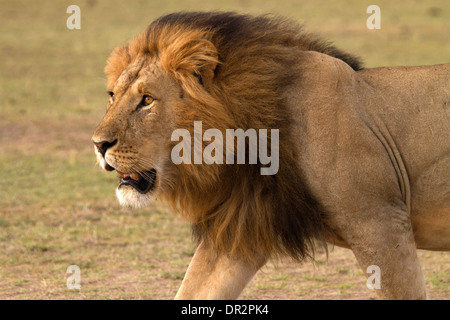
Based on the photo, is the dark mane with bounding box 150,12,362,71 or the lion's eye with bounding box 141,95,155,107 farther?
the dark mane with bounding box 150,12,362,71

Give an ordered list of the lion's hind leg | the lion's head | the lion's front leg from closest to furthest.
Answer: the lion's hind leg
the lion's head
the lion's front leg

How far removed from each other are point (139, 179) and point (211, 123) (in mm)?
501

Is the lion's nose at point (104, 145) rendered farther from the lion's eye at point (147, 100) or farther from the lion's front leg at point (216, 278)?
the lion's front leg at point (216, 278)

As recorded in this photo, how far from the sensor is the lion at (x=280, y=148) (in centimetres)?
418

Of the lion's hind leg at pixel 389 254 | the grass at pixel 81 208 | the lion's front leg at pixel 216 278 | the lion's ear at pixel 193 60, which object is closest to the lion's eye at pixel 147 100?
the lion's ear at pixel 193 60

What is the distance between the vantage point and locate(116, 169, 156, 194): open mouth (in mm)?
4312

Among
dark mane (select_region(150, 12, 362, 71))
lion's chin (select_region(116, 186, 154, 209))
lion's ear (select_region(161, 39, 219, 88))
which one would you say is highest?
dark mane (select_region(150, 12, 362, 71))

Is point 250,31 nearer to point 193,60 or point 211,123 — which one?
point 193,60

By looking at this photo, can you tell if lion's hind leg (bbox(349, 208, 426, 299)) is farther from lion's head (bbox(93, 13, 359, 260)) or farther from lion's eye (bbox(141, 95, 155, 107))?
lion's eye (bbox(141, 95, 155, 107))

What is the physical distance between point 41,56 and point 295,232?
17.2m

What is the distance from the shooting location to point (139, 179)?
4340 mm

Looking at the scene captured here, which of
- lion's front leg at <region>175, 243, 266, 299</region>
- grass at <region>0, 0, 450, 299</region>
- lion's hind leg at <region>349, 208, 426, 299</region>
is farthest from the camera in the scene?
grass at <region>0, 0, 450, 299</region>

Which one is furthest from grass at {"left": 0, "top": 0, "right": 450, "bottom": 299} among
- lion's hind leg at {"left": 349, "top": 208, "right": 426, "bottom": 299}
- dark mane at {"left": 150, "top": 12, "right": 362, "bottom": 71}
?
lion's hind leg at {"left": 349, "top": 208, "right": 426, "bottom": 299}

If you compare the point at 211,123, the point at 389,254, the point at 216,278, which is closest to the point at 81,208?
the point at 216,278
